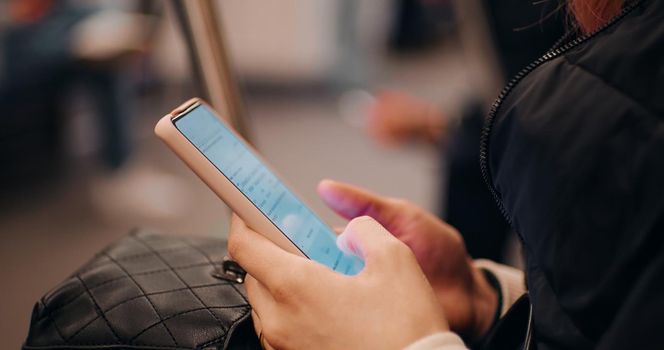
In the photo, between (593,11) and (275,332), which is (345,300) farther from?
(593,11)

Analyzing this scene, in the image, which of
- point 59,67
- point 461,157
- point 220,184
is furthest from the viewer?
point 59,67

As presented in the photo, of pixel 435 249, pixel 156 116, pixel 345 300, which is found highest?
pixel 345 300

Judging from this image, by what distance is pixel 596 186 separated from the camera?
1.51 feet

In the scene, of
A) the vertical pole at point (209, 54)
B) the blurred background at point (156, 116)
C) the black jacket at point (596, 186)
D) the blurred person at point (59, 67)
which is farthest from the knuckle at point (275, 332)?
the blurred person at point (59, 67)

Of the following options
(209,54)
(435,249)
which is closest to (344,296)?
(435,249)

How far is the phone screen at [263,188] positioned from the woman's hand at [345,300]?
52mm

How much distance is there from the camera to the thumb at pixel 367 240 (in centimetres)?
53

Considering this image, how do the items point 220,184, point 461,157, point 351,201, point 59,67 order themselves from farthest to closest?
1. point 59,67
2. point 461,157
3. point 351,201
4. point 220,184

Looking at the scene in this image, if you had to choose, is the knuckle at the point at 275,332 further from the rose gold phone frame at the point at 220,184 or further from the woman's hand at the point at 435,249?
the woman's hand at the point at 435,249

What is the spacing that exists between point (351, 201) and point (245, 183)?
0.54ft

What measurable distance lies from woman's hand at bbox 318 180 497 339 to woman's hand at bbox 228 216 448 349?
7.1 inches

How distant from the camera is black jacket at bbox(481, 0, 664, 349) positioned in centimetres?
44

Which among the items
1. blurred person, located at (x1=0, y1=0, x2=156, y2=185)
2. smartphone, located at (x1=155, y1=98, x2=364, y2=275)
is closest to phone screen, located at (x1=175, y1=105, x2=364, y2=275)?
smartphone, located at (x1=155, y1=98, x2=364, y2=275)

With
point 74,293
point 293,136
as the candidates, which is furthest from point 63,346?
point 293,136
